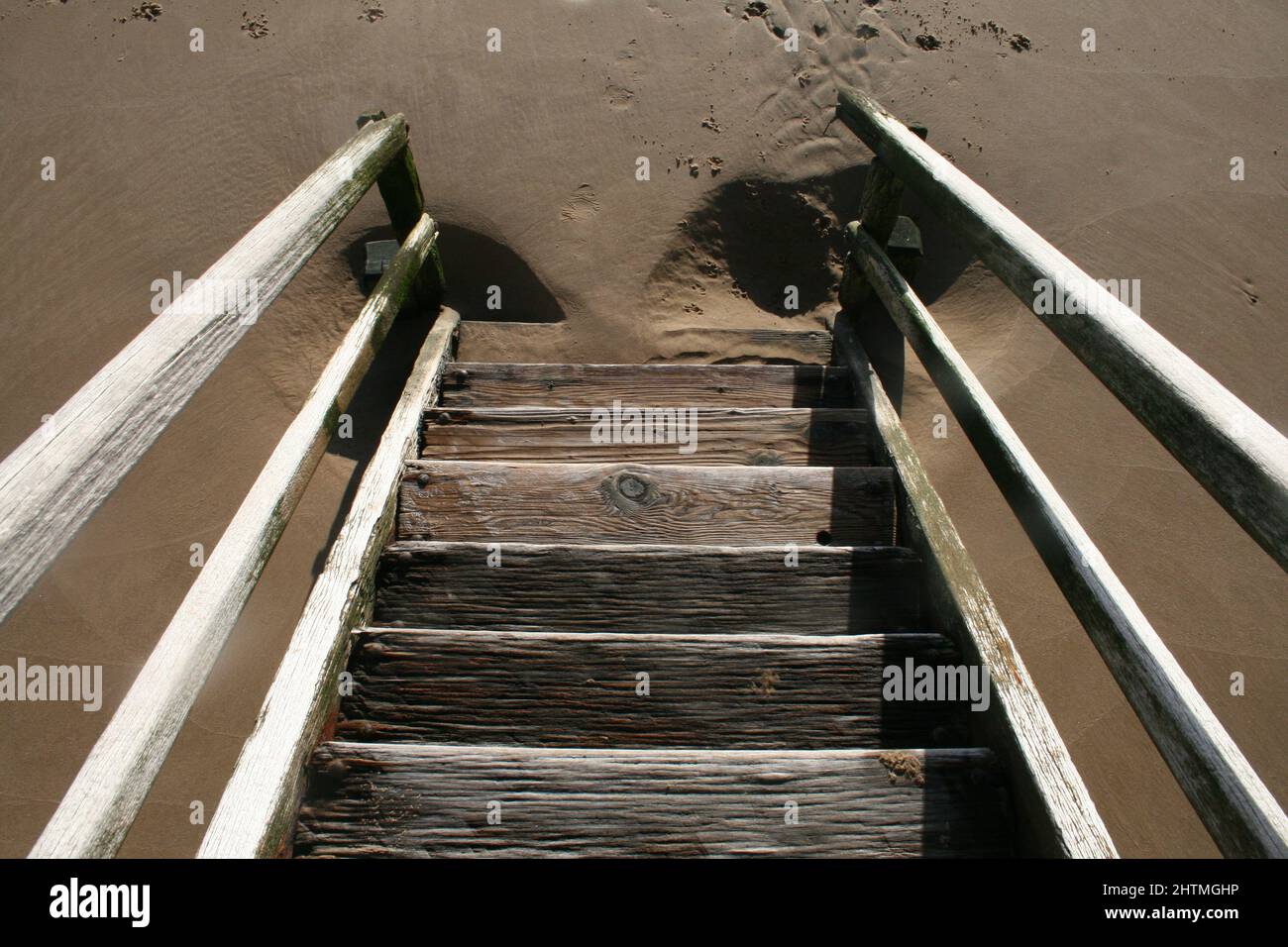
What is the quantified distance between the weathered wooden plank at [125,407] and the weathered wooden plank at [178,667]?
0.29 meters

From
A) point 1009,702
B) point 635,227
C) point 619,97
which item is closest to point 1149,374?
point 1009,702

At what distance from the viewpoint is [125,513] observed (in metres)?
3.53

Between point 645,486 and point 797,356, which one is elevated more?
point 797,356

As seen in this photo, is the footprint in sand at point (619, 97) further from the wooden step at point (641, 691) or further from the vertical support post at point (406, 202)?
the wooden step at point (641, 691)

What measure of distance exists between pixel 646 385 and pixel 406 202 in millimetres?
1401

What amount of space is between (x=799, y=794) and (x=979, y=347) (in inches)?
130

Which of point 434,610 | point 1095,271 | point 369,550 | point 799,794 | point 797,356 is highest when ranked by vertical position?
point 1095,271

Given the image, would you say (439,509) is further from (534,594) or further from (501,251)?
(501,251)

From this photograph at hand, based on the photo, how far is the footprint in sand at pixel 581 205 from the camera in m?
4.36

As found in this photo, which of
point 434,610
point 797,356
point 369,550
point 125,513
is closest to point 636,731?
point 434,610

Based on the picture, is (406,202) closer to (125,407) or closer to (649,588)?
(649,588)

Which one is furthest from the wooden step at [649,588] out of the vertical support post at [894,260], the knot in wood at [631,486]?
the vertical support post at [894,260]

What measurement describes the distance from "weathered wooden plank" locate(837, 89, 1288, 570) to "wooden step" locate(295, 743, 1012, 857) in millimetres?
775

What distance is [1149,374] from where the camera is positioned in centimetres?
135
